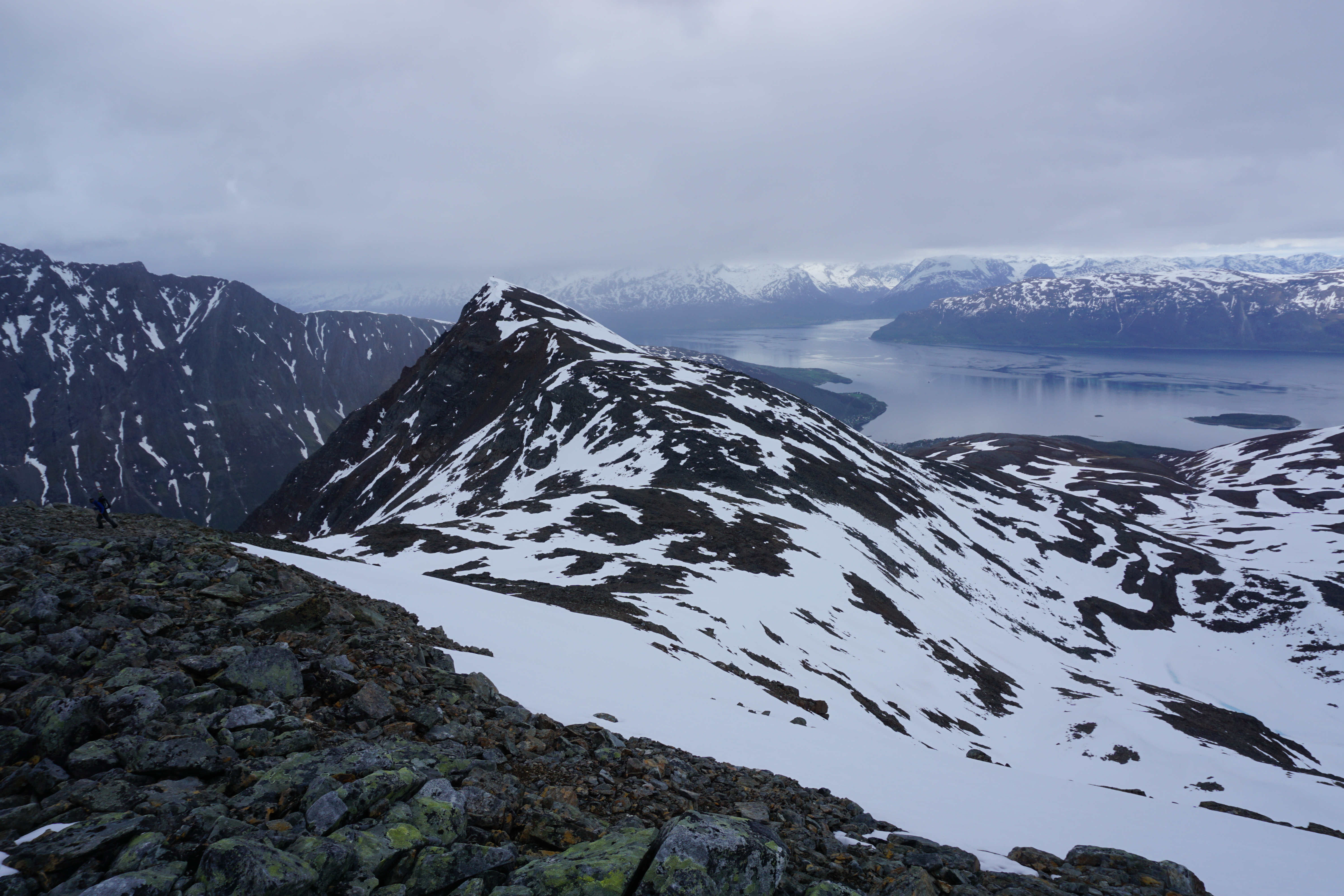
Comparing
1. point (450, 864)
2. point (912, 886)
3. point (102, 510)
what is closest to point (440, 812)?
point (450, 864)

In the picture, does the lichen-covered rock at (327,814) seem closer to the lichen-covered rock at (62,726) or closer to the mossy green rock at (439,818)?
the mossy green rock at (439,818)

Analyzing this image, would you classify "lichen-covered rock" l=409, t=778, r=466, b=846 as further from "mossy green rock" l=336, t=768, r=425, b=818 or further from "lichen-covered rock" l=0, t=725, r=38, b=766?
"lichen-covered rock" l=0, t=725, r=38, b=766

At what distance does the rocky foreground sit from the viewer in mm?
5773

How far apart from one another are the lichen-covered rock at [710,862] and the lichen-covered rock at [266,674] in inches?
246

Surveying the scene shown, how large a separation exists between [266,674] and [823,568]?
1607 inches

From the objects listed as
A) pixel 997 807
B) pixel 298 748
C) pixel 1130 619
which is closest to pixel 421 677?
pixel 298 748

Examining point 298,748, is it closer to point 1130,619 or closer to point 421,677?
point 421,677

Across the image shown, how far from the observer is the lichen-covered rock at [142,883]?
4.85 meters

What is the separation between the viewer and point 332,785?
6809mm

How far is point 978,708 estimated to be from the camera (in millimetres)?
39375

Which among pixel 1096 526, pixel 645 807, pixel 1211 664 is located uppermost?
pixel 645 807

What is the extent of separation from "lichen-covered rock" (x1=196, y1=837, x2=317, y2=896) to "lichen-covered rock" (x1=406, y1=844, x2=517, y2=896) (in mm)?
884

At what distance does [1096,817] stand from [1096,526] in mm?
104443

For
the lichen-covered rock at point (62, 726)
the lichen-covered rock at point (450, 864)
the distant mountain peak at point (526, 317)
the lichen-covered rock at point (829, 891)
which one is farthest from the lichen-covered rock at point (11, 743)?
the distant mountain peak at point (526, 317)
